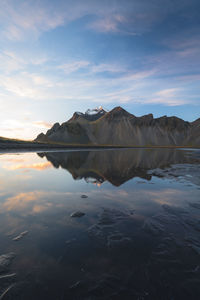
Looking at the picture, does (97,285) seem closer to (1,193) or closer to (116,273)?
(116,273)

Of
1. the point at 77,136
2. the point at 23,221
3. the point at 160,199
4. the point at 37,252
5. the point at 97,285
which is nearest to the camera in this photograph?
the point at 97,285

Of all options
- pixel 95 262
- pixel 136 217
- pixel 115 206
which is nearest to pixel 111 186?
pixel 115 206

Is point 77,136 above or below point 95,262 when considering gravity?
above

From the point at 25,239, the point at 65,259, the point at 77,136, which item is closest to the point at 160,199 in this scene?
the point at 65,259

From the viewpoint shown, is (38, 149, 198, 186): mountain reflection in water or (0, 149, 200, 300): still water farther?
(38, 149, 198, 186): mountain reflection in water

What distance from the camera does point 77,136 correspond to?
19088 cm

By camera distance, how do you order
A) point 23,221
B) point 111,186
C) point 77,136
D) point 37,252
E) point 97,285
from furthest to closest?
point 77,136 < point 111,186 < point 23,221 < point 37,252 < point 97,285

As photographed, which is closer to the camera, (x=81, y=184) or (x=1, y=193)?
(x=1, y=193)

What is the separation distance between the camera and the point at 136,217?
23.1 feet

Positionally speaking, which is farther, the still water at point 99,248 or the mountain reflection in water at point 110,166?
the mountain reflection in water at point 110,166

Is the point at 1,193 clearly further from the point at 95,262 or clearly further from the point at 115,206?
the point at 95,262

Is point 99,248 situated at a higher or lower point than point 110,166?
lower

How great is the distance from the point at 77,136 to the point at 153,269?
190487 millimetres

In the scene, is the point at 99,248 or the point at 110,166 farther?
the point at 110,166
